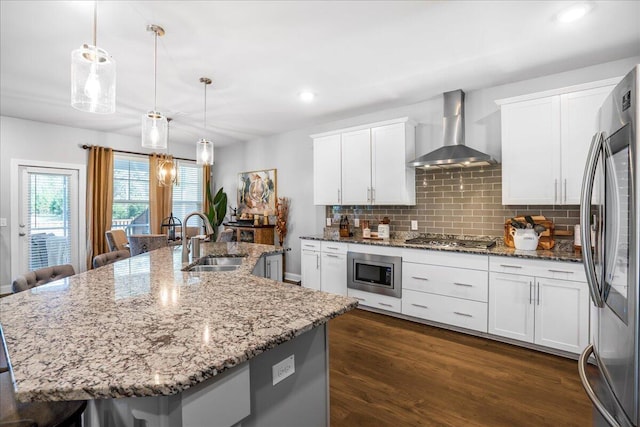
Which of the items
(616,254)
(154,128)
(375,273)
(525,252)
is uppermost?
(154,128)

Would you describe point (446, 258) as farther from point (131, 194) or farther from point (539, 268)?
point (131, 194)

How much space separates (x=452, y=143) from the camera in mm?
3701

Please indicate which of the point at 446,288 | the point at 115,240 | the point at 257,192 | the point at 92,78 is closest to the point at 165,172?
the point at 115,240

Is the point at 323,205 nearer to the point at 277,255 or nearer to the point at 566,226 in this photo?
the point at 277,255

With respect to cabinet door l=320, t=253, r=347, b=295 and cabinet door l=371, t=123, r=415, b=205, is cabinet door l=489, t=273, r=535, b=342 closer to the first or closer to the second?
cabinet door l=371, t=123, r=415, b=205

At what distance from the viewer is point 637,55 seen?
284 cm

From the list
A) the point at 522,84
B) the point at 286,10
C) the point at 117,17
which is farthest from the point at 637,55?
the point at 117,17

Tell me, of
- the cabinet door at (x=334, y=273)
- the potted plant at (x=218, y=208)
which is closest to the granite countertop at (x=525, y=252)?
the cabinet door at (x=334, y=273)

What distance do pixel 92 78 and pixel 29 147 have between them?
454cm

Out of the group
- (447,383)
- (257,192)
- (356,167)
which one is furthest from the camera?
(257,192)

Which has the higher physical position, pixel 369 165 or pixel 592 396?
pixel 369 165

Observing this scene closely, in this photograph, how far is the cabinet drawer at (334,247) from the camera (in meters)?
4.19

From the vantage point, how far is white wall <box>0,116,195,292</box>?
183 inches

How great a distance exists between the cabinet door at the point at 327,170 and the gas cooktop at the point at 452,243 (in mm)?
1290
